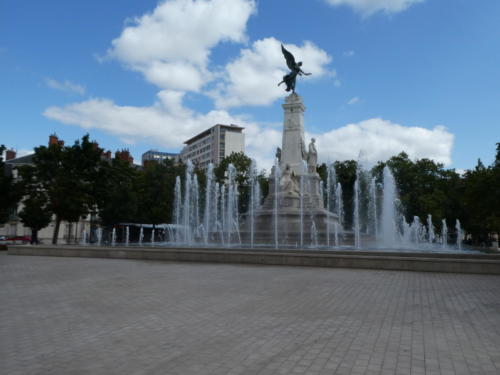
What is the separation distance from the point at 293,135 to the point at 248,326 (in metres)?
28.1

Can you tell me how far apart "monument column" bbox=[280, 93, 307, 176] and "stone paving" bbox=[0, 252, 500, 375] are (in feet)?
73.9

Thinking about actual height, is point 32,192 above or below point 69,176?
below

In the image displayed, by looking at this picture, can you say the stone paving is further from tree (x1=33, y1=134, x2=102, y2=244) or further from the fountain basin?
tree (x1=33, y1=134, x2=102, y2=244)

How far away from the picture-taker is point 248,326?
19.2ft

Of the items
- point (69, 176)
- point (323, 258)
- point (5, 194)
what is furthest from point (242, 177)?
point (323, 258)

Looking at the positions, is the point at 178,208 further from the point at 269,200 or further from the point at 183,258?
the point at 183,258

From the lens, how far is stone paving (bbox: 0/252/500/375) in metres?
4.30

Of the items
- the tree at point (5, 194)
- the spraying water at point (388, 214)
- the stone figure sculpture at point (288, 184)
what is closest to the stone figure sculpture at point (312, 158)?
the stone figure sculpture at point (288, 184)

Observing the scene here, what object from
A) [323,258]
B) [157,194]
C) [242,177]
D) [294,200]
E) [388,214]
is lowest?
[323,258]

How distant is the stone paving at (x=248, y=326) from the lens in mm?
4297

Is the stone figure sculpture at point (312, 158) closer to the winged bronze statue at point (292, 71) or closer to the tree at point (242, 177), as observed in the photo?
the winged bronze statue at point (292, 71)

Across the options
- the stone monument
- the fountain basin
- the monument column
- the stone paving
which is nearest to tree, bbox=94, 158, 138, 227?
the stone monument

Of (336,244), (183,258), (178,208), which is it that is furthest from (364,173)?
(183,258)

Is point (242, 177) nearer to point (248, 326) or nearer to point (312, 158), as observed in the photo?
point (312, 158)
